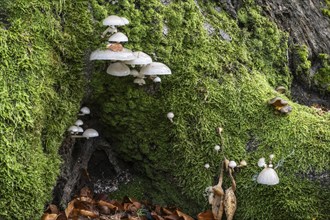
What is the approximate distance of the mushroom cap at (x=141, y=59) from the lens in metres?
4.21

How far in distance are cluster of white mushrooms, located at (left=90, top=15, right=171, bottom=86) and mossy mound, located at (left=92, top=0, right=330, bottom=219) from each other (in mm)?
171

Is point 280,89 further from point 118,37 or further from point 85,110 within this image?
point 85,110

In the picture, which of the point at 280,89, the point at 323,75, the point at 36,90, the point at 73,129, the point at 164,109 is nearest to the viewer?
the point at 36,90

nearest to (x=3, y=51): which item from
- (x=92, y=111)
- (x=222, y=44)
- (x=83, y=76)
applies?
(x=83, y=76)

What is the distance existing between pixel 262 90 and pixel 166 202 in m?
1.62

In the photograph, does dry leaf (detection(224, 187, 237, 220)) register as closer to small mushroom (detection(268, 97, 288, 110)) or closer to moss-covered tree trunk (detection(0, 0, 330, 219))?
moss-covered tree trunk (detection(0, 0, 330, 219))

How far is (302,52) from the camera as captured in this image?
5949 millimetres

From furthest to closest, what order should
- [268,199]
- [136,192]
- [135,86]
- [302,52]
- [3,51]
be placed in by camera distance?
[302,52] → [136,192] → [135,86] → [268,199] → [3,51]

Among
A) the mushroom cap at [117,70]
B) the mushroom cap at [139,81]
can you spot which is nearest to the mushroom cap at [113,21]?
the mushroom cap at [117,70]

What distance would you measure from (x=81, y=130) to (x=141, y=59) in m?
0.99

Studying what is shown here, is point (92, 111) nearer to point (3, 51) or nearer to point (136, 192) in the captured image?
point (136, 192)

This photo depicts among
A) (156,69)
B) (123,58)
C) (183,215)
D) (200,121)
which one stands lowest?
(183,215)

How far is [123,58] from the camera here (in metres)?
4.11

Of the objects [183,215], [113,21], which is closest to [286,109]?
[183,215]
